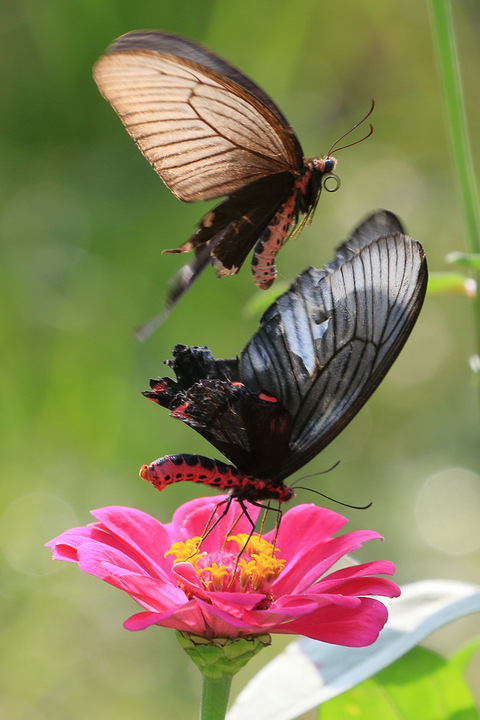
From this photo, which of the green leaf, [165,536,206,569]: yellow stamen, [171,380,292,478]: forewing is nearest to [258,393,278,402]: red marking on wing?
→ [171,380,292,478]: forewing

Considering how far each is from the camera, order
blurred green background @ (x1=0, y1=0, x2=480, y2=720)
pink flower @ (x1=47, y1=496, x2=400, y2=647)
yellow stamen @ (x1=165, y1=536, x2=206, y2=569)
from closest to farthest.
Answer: pink flower @ (x1=47, y1=496, x2=400, y2=647)
yellow stamen @ (x1=165, y1=536, x2=206, y2=569)
blurred green background @ (x1=0, y1=0, x2=480, y2=720)

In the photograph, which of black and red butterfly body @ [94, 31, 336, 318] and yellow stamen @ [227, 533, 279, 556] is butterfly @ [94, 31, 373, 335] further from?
yellow stamen @ [227, 533, 279, 556]

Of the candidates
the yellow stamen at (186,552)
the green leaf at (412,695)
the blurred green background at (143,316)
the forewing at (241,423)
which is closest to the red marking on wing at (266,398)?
the forewing at (241,423)

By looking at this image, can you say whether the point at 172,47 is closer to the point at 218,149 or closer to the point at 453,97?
the point at 218,149

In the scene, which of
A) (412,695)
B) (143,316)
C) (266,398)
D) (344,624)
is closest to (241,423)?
(266,398)

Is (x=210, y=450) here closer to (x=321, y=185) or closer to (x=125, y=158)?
(x=125, y=158)

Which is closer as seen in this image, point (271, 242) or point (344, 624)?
point (344, 624)
